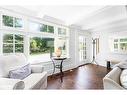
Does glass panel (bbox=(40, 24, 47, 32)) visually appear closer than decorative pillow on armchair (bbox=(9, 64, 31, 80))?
No

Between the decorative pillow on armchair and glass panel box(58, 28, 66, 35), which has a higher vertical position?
glass panel box(58, 28, 66, 35)

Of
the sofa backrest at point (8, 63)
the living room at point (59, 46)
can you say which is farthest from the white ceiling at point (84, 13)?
the sofa backrest at point (8, 63)

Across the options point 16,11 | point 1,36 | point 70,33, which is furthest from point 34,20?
point 70,33

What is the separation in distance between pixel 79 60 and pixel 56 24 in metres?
2.58

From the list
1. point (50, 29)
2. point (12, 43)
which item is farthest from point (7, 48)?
point (50, 29)

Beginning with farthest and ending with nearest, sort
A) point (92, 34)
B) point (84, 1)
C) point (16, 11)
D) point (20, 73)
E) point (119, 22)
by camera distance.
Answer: point (92, 34)
point (119, 22)
point (16, 11)
point (20, 73)
point (84, 1)

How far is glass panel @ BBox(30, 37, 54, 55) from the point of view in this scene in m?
4.18

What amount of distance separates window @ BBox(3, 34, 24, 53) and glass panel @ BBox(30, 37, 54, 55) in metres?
0.46

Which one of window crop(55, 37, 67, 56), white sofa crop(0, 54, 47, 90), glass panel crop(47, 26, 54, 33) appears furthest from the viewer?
window crop(55, 37, 67, 56)

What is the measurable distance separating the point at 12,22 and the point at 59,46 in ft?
7.68

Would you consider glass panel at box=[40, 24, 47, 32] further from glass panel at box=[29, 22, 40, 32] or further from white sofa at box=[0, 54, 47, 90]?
white sofa at box=[0, 54, 47, 90]

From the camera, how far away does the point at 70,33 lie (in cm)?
575

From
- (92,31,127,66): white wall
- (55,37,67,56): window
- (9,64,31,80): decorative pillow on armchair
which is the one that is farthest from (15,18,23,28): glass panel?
(92,31,127,66): white wall
